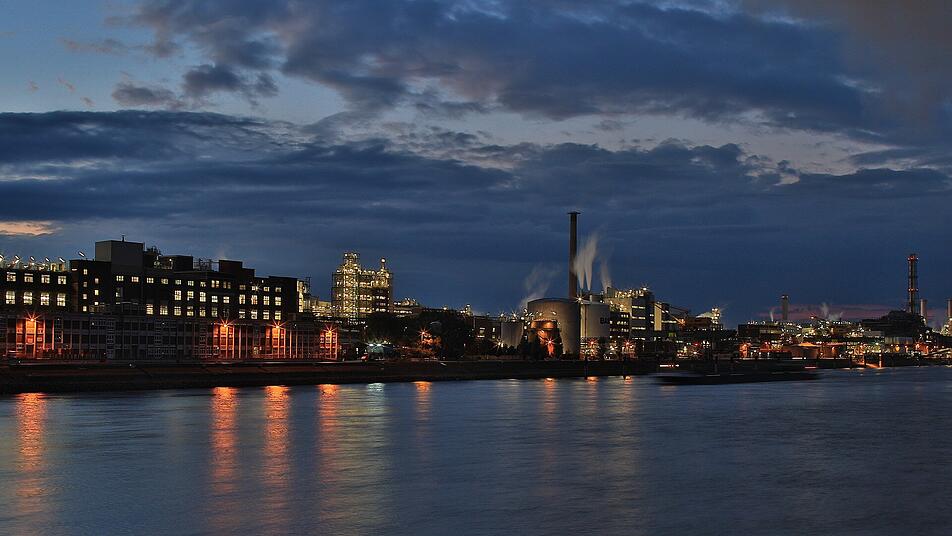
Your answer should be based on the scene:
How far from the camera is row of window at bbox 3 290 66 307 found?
187875 millimetres

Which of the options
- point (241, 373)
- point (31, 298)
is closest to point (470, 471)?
point (241, 373)

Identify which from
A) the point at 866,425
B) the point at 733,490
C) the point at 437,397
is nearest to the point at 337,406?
the point at 437,397

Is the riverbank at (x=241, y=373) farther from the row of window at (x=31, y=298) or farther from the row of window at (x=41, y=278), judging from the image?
the row of window at (x=41, y=278)

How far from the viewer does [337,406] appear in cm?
8750

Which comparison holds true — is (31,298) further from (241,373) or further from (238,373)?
(238,373)

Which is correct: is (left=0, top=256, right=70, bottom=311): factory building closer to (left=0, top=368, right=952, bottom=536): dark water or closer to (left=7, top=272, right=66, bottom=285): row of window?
(left=7, top=272, right=66, bottom=285): row of window

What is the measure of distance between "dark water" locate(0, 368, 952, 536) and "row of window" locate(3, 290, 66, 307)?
388 feet

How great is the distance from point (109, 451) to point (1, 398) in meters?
57.5

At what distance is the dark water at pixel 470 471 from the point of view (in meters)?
31.0

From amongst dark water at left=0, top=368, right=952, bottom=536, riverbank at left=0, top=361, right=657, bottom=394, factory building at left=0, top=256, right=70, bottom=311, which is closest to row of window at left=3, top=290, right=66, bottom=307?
factory building at left=0, top=256, right=70, bottom=311

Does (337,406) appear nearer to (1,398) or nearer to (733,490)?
(1,398)

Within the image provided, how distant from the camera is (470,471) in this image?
42719 mm

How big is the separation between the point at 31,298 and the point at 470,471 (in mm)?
169662

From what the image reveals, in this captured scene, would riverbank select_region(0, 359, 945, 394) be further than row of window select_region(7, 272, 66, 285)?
No
